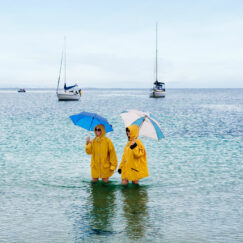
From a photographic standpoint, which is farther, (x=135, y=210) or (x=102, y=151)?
(x=102, y=151)

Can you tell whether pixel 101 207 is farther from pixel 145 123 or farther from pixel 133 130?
pixel 145 123

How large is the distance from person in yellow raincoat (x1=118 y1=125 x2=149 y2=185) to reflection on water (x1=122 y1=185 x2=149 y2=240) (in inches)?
13.7

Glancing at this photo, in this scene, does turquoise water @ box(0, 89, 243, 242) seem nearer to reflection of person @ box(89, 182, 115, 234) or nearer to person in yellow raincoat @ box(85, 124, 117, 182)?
reflection of person @ box(89, 182, 115, 234)

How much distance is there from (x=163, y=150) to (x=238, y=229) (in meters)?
9.22

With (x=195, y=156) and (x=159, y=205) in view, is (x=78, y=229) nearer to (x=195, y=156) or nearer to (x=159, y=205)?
(x=159, y=205)

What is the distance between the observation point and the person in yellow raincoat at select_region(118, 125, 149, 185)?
8031mm

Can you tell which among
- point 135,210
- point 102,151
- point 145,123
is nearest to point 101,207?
point 135,210

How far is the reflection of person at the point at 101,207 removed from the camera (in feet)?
20.9

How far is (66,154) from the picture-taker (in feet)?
47.4

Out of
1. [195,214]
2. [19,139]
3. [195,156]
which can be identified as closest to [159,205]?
[195,214]

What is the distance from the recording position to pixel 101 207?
24.5 feet

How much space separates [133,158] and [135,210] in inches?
48.6

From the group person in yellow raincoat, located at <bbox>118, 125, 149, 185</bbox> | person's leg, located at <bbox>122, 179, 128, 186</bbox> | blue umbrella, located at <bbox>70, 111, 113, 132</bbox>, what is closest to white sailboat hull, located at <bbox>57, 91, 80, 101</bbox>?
blue umbrella, located at <bbox>70, 111, 113, 132</bbox>

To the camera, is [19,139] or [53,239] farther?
[19,139]
